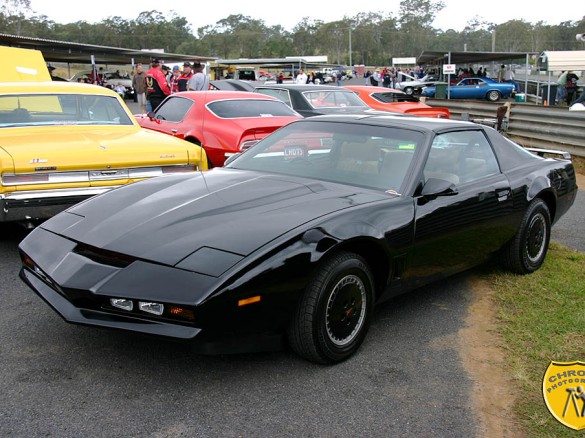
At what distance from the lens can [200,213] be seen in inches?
131

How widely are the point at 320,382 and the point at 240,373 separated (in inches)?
16.9

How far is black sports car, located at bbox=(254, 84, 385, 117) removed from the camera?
1154 centimetres

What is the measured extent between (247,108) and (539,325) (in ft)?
18.4

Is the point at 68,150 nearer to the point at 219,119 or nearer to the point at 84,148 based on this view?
the point at 84,148

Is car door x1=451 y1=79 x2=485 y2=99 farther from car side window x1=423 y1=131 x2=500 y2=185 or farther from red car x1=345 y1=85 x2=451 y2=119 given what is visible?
car side window x1=423 y1=131 x2=500 y2=185

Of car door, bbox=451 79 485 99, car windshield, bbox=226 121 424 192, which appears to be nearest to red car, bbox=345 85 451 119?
car windshield, bbox=226 121 424 192

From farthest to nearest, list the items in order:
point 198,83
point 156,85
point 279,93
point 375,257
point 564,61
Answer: point 564,61, point 198,83, point 156,85, point 279,93, point 375,257

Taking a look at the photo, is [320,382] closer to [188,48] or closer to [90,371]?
[90,371]

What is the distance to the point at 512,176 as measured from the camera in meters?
4.73

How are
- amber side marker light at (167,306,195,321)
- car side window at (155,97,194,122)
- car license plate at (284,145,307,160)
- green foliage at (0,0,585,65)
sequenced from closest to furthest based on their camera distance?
amber side marker light at (167,306,195,321) < car license plate at (284,145,307,160) < car side window at (155,97,194,122) < green foliage at (0,0,585,65)

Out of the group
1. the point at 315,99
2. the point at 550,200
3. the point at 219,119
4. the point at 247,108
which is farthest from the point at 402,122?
the point at 315,99

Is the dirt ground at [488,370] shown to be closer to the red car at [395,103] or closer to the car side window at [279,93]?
the car side window at [279,93]

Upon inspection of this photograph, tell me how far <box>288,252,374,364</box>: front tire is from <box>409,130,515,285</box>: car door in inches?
21.3

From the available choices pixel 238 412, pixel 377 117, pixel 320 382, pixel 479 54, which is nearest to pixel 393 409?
pixel 320 382
